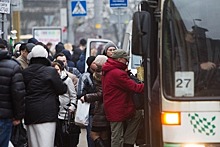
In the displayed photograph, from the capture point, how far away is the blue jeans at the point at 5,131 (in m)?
10.2

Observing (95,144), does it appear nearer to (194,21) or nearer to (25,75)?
(25,75)

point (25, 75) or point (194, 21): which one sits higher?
point (194, 21)

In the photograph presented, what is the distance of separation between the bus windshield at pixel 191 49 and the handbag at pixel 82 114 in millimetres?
4002

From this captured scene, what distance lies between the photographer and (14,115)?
33.5 ft

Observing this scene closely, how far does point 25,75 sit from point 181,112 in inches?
137

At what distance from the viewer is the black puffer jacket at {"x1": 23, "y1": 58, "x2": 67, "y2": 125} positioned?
1104 cm

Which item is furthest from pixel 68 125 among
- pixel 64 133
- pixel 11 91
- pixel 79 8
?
pixel 79 8

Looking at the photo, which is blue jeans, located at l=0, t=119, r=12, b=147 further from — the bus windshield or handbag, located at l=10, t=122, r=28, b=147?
the bus windshield

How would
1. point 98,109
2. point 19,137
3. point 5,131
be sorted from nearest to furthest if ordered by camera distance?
1. point 5,131
2. point 19,137
3. point 98,109

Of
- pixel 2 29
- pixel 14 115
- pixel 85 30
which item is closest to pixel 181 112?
pixel 14 115

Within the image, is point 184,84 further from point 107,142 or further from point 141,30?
point 107,142

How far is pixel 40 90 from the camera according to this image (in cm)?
1104

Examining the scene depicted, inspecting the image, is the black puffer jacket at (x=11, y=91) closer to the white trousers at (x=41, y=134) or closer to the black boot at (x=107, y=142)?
the white trousers at (x=41, y=134)

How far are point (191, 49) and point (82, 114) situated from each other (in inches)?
167
